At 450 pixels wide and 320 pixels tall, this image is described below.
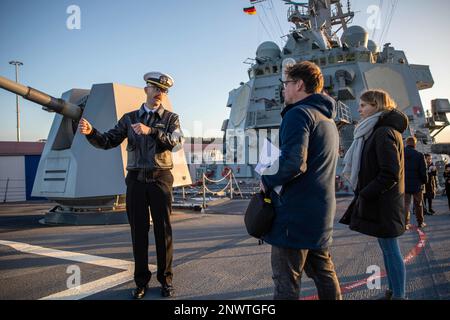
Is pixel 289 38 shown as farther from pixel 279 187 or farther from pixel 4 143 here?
pixel 279 187

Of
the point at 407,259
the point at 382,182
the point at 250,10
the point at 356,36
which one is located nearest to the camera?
the point at 382,182

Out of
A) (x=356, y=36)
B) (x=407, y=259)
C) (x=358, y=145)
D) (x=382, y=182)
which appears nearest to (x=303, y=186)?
(x=382, y=182)

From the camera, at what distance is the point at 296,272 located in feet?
6.11

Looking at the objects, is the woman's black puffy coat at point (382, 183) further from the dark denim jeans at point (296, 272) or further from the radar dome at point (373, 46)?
the radar dome at point (373, 46)

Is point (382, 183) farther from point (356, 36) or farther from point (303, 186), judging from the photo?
point (356, 36)

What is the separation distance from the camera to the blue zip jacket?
181 cm

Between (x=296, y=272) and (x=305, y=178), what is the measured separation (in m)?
0.54

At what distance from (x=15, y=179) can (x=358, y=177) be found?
15.6 meters

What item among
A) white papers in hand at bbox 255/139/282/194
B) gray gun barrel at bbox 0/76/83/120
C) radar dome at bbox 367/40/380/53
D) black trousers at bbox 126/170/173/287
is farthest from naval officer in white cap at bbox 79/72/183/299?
radar dome at bbox 367/40/380/53

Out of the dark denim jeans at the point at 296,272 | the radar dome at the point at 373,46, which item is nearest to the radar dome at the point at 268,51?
the radar dome at the point at 373,46

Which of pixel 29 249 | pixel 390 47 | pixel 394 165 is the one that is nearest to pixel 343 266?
pixel 394 165

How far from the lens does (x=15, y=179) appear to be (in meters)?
14.4

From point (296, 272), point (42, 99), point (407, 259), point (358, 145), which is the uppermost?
point (42, 99)

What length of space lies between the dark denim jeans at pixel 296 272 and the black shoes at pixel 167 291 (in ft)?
4.07
